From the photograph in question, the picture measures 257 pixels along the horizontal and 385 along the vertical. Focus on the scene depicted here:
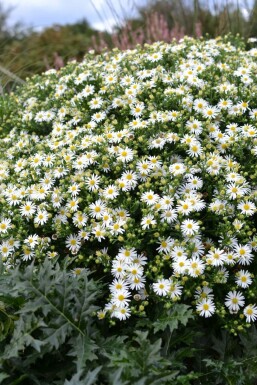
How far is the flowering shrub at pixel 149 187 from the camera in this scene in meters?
2.36

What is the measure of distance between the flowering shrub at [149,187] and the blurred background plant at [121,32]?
100 centimetres

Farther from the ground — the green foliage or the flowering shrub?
the flowering shrub

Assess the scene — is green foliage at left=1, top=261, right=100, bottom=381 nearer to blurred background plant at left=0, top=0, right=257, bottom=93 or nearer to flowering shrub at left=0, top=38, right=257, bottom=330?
flowering shrub at left=0, top=38, right=257, bottom=330

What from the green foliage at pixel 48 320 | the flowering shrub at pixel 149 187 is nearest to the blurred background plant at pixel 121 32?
the flowering shrub at pixel 149 187

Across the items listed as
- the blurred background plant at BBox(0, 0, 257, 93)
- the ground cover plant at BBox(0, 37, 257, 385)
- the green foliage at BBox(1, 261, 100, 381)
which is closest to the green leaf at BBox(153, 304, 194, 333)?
the ground cover plant at BBox(0, 37, 257, 385)

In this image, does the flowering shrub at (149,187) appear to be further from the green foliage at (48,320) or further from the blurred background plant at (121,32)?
the blurred background plant at (121,32)

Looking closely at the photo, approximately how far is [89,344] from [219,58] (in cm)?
214

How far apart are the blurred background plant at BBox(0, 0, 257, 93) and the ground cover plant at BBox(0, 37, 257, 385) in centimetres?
116

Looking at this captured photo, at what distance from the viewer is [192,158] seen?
275cm

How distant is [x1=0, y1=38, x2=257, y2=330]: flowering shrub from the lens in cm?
236

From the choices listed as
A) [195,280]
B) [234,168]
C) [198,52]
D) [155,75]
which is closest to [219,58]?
[198,52]

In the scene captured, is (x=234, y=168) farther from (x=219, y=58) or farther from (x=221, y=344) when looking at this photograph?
(x=219, y=58)

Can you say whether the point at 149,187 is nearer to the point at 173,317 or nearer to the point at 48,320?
the point at 173,317

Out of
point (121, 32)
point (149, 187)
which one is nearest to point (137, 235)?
point (149, 187)
